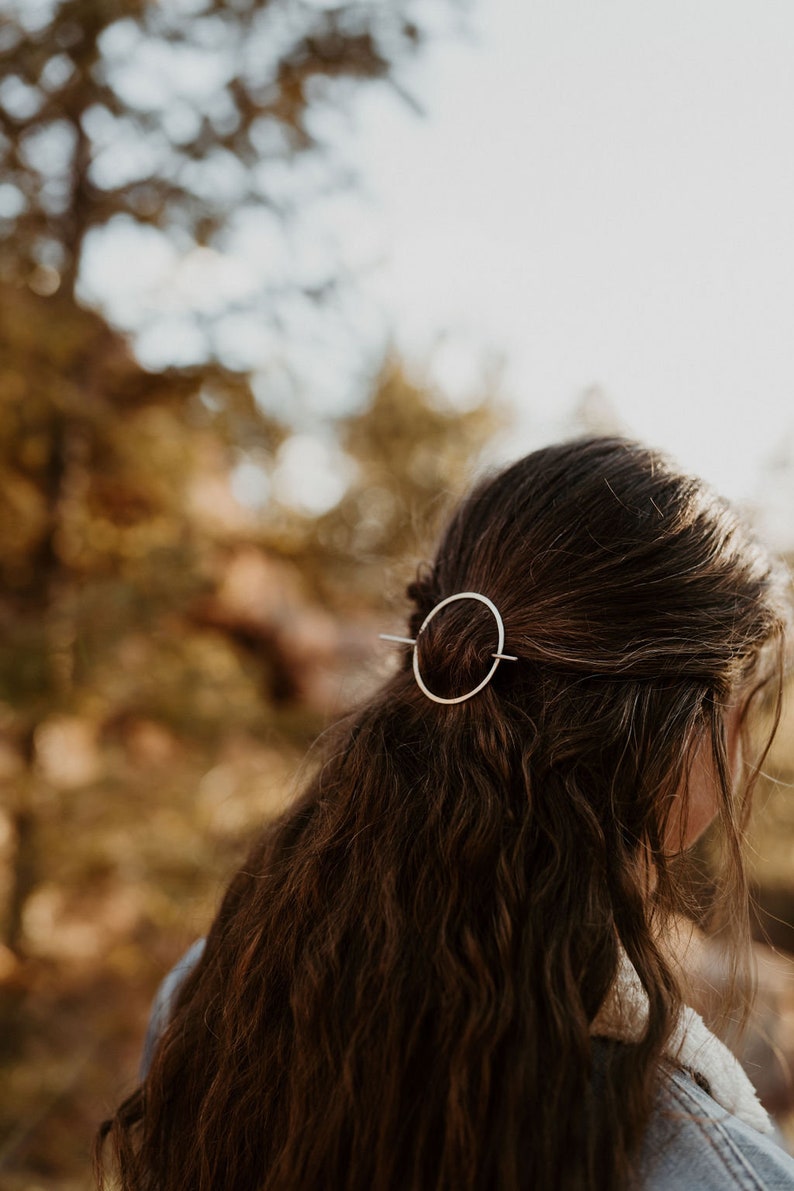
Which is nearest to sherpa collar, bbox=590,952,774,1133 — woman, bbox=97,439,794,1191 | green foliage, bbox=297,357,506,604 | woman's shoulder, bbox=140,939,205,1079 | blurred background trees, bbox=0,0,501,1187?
woman, bbox=97,439,794,1191

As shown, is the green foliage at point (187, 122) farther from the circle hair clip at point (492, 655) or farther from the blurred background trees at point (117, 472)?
the circle hair clip at point (492, 655)

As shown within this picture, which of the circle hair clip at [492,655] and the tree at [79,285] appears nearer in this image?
the circle hair clip at [492,655]

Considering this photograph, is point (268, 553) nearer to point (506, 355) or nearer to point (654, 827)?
point (506, 355)

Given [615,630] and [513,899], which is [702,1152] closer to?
[513,899]

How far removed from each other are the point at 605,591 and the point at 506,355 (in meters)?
6.44

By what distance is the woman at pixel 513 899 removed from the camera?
81 cm

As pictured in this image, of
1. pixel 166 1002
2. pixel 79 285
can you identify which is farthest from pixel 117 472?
pixel 166 1002

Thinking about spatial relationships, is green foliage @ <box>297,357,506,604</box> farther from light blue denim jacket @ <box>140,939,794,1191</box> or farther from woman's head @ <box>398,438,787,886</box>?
light blue denim jacket @ <box>140,939,794,1191</box>

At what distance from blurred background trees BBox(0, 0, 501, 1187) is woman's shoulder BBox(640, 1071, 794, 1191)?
1.91m

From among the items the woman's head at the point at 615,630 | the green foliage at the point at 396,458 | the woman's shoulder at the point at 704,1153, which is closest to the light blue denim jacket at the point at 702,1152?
the woman's shoulder at the point at 704,1153

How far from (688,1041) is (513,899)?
27 cm

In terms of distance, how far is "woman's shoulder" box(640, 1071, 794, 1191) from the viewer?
77cm

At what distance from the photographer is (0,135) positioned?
2604 millimetres

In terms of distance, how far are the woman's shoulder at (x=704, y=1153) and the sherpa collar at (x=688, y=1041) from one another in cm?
5
